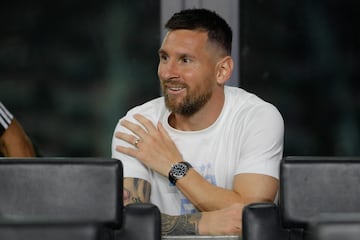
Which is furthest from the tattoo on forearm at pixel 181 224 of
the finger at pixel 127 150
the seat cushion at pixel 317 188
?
the seat cushion at pixel 317 188

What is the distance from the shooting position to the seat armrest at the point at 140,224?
163cm

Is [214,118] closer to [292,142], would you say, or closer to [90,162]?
[90,162]

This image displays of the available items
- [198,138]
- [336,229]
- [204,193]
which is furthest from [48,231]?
[198,138]

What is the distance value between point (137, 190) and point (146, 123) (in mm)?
234

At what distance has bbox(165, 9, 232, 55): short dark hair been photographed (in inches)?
109

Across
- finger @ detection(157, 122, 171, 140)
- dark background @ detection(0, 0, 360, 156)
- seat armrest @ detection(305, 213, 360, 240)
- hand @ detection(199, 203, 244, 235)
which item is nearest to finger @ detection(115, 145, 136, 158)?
finger @ detection(157, 122, 171, 140)

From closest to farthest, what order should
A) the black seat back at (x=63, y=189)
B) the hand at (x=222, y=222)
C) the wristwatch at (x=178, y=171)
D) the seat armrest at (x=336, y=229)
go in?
the seat armrest at (x=336, y=229) → the black seat back at (x=63, y=189) → the hand at (x=222, y=222) → the wristwatch at (x=178, y=171)

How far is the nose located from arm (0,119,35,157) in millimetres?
871

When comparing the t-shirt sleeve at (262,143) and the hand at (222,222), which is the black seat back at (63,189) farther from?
the t-shirt sleeve at (262,143)

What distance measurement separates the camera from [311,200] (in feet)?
5.23

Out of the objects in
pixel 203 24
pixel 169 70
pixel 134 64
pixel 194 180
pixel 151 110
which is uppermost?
pixel 134 64

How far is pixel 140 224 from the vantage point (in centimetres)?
165

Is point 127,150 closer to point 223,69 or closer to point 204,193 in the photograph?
point 204,193

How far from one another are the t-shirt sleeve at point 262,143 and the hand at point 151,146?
0.20m
